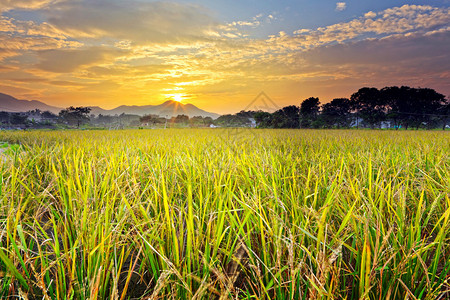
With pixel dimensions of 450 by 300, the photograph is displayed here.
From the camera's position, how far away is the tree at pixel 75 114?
258 feet

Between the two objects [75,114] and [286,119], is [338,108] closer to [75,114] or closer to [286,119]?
[286,119]

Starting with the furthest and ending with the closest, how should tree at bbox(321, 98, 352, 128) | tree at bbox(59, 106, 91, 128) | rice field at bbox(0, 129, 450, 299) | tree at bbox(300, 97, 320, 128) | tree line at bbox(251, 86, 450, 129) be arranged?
tree at bbox(59, 106, 91, 128), tree at bbox(321, 98, 352, 128), tree at bbox(300, 97, 320, 128), tree line at bbox(251, 86, 450, 129), rice field at bbox(0, 129, 450, 299)

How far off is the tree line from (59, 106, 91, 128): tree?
193ft

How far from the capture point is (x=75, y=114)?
7981 centimetres

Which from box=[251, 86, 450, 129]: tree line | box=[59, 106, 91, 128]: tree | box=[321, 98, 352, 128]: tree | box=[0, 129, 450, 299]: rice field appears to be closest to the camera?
box=[0, 129, 450, 299]: rice field

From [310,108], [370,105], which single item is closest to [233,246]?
[310,108]

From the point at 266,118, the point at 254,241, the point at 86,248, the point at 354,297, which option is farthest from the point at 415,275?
the point at 266,118

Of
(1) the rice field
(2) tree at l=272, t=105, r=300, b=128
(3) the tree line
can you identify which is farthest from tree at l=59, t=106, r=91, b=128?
(1) the rice field

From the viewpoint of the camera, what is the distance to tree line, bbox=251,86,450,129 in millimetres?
49750

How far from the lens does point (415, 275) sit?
97 cm

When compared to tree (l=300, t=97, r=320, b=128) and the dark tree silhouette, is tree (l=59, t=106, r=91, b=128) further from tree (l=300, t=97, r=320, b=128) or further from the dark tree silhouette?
the dark tree silhouette

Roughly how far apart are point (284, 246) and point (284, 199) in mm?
525

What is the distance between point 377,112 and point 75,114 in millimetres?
87708

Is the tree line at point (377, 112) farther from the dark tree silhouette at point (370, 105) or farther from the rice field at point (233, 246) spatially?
the rice field at point (233, 246)
